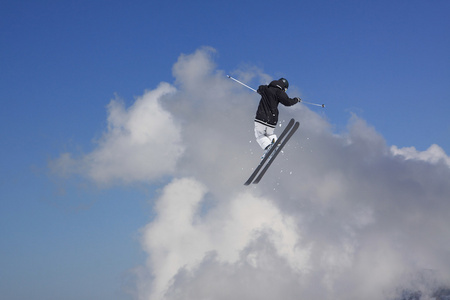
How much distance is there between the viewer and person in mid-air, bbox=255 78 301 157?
25.0 meters

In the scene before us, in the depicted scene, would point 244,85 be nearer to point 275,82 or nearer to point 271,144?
point 275,82

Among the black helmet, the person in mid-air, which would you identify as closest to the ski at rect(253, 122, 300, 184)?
the person in mid-air

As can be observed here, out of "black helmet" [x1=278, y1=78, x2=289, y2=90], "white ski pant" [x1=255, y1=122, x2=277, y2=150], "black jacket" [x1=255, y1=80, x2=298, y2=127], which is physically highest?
"black helmet" [x1=278, y1=78, x2=289, y2=90]

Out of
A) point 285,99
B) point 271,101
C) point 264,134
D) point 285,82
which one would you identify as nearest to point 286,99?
point 285,99

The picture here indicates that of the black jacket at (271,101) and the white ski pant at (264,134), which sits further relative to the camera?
the white ski pant at (264,134)

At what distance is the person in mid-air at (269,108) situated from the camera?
25.0 m

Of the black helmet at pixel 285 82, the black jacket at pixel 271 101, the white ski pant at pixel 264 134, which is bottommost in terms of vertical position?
the white ski pant at pixel 264 134

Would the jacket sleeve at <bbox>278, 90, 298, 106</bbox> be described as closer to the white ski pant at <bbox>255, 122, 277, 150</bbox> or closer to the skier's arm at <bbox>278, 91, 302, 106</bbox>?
the skier's arm at <bbox>278, 91, 302, 106</bbox>

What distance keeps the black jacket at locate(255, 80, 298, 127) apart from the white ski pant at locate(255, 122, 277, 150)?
0.26m

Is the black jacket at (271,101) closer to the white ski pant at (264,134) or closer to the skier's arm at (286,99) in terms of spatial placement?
the skier's arm at (286,99)

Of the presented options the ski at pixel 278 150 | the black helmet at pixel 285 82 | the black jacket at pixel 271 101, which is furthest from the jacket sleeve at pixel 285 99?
the ski at pixel 278 150

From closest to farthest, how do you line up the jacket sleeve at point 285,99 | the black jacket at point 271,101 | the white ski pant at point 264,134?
the jacket sleeve at point 285,99 → the black jacket at point 271,101 → the white ski pant at point 264,134

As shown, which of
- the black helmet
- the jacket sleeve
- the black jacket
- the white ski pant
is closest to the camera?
the jacket sleeve

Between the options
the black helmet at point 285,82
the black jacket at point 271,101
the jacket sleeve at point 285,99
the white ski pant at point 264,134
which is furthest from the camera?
the white ski pant at point 264,134
